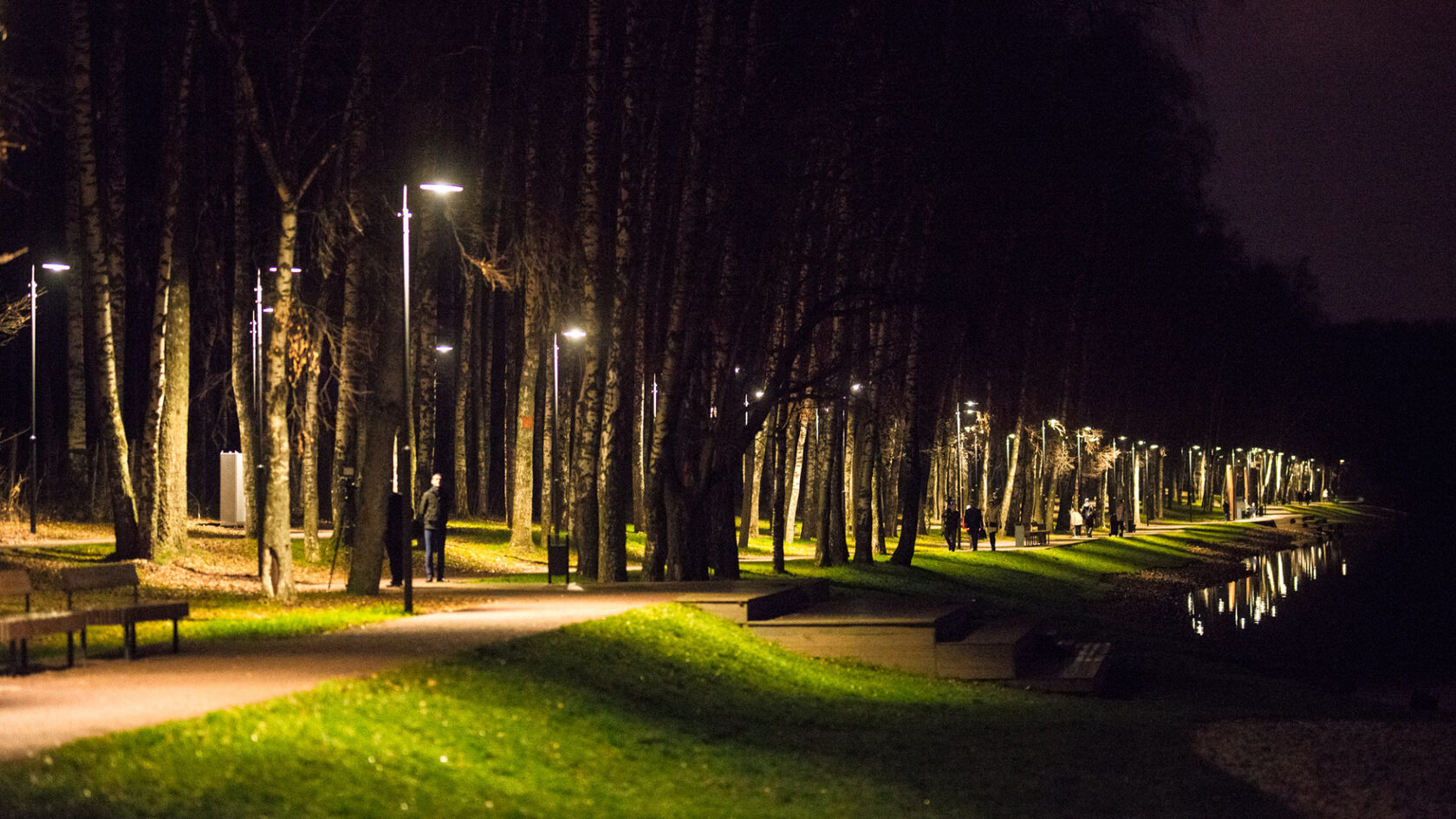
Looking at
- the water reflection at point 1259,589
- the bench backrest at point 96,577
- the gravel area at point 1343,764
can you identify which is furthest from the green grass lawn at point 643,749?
the water reflection at point 1259,589

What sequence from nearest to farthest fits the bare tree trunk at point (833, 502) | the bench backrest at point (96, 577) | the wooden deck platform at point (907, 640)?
the bench backrest at point (96, 577) < the wooden deck platform at point (907, 640) < the bare tree trunk at point (833, 502)

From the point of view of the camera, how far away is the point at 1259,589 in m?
53.4

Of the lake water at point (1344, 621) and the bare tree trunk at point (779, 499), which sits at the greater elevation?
the bare tree trunk at point (779, 499)

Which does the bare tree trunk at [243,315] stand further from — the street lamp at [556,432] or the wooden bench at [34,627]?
the wooden bench at [34,627]

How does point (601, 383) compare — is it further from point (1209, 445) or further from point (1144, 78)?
point (1209, 445)

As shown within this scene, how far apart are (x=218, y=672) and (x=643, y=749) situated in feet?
13.7

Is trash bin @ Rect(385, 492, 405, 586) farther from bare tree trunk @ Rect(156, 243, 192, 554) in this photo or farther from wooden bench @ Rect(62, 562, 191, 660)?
wooden bench @ Rect(62, 562, 191, 660)

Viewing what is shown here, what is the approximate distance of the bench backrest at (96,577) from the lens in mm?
17859

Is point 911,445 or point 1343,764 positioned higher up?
point 911,445

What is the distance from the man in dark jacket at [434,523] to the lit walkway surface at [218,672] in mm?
7262

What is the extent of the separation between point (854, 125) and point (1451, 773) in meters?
18.0

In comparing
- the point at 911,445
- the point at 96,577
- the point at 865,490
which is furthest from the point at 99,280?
the point at 911,445

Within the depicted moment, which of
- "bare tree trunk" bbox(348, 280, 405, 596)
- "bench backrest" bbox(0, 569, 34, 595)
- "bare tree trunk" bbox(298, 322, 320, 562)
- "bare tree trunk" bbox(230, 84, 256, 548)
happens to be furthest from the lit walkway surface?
"bare tree trunk" bbox(230, 84, 256, 548)

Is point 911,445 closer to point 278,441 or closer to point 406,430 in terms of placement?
point 406,430
